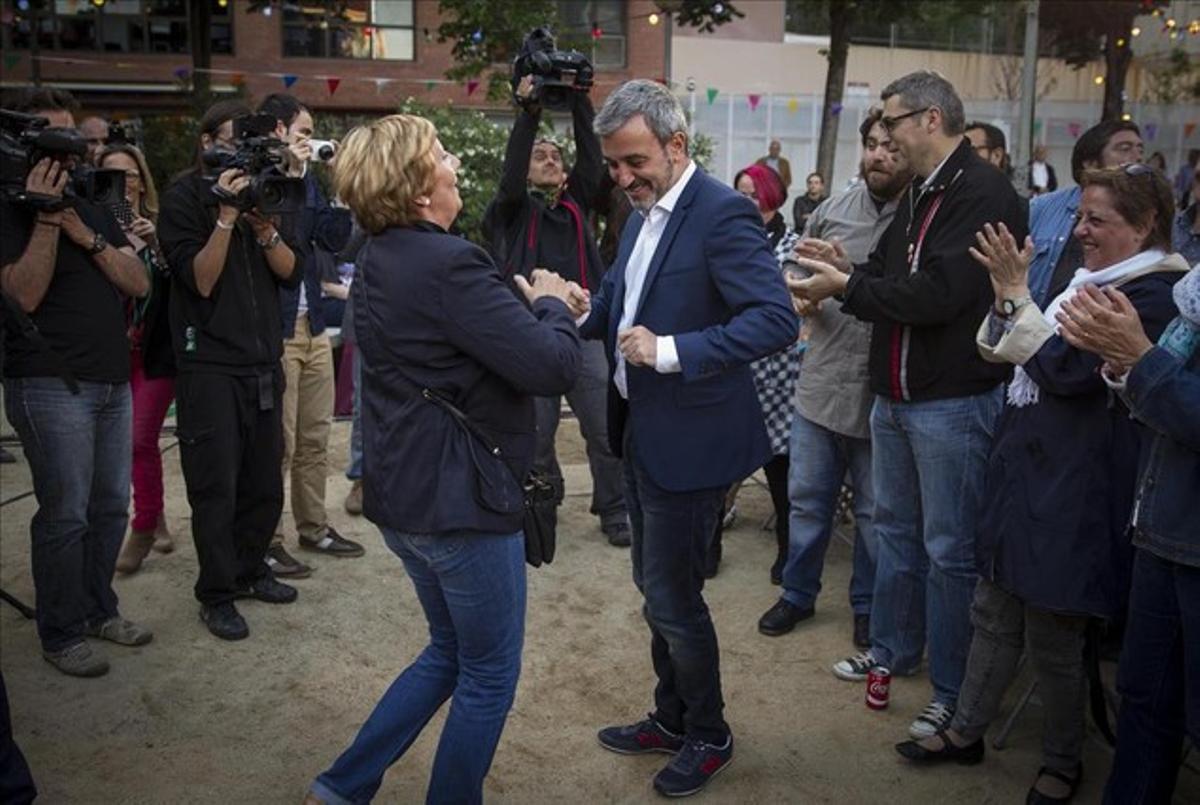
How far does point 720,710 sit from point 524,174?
252cm

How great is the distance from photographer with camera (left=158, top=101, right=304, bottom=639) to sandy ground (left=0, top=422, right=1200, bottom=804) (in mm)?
402

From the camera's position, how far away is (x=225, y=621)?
434cm

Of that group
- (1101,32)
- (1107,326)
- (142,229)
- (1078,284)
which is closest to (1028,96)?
(1078,284)

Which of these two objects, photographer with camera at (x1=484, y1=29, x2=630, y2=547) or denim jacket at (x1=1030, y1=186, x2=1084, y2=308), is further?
photographer with camera at (x1=484, y1=29, x2=630, y2=547)

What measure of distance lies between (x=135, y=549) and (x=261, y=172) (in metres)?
2.10

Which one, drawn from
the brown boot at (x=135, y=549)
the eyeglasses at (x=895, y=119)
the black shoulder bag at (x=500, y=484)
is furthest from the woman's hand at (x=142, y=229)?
the eyeglasses at (x=895, y=119)

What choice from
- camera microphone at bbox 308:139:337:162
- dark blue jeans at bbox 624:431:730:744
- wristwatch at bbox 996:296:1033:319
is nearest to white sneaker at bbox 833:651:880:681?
dark blue jeans at bbox 624:431:730:744

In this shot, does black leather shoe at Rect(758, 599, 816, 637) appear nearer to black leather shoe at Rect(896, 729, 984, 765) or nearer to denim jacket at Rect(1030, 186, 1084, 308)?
black leather shoe at Rect(896, 729, 984, 765)

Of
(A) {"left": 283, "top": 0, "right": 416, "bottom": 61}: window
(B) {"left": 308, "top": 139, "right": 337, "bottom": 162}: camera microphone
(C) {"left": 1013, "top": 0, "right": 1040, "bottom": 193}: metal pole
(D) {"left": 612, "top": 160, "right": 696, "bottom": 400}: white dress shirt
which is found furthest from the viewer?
(A) {"left": 283, "top": 0, "right": 416, "bottom": 61}: window

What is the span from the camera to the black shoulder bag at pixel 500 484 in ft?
8.71

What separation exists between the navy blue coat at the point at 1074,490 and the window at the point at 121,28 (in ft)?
79.0

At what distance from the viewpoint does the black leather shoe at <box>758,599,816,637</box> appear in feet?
14.5

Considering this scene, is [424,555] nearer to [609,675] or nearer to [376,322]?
[376,322]

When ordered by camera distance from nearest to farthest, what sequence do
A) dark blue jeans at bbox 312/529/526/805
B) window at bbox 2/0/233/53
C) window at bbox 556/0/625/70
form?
dark blue jeans at bbox 312/529/526/805
window at bbox 2/0/233/53
window at bbox 556/0/625/70
